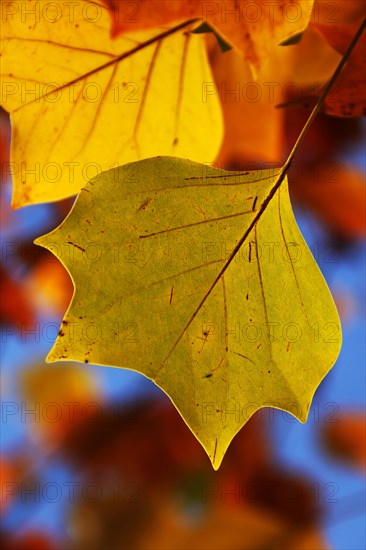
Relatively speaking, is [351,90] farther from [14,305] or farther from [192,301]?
[14,305]

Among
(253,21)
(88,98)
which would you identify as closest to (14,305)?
(88,98)

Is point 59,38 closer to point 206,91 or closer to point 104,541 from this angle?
point 206,91

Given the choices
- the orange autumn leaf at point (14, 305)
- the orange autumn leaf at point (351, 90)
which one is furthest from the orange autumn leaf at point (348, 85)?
the orange autumn leaf at point (14, 305)

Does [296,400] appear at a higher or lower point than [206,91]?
lower

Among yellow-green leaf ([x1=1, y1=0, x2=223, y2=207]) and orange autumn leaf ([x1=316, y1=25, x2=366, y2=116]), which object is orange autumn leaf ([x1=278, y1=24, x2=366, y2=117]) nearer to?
orange autumn leaf ([x1=316, y1=25, x2=366, y2=116])

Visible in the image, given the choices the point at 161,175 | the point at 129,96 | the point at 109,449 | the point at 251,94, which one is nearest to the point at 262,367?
the point at 161,175
